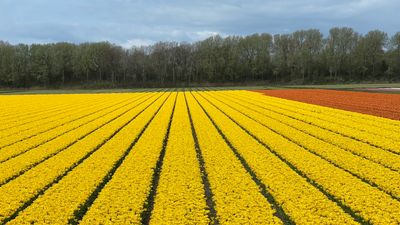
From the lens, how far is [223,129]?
61.0ft

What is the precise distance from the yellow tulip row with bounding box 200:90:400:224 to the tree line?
95.5 metres

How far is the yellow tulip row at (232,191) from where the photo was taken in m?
7.53

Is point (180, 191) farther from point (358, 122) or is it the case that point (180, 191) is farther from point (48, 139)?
point (358, 122)

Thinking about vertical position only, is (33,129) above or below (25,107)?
below

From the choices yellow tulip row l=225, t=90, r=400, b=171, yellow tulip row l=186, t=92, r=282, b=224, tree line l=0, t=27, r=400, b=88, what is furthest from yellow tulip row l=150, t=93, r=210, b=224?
tree line l=0, t=27, r=400, b=88

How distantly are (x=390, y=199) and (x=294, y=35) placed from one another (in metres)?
124

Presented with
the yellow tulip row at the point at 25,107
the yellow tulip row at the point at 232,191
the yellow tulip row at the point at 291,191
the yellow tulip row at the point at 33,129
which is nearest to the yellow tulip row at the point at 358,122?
the yellow tulip row at the point at 291,191

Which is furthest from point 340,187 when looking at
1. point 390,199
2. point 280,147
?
point 280,147

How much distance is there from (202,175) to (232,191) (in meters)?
1.69

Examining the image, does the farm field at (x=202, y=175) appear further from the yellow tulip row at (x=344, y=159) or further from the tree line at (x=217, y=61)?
the tree line at (x=217, y=61)

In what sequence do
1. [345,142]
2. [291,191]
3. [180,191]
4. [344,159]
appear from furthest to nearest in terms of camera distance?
1. [345,142]
2. [344,159]
3. [180,191]
4. [291,191]

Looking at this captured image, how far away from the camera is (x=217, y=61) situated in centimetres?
12156

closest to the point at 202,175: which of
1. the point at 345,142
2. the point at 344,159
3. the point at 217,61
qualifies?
the point at 344,159

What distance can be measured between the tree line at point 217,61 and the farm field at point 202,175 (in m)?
91.5
